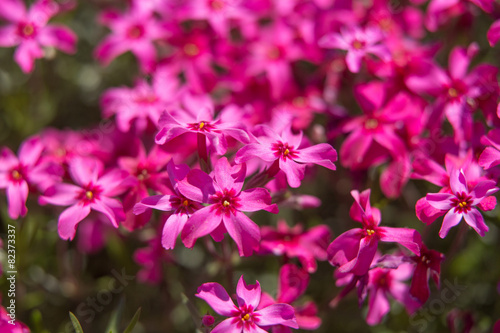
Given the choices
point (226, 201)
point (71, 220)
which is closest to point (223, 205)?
point (226, 201)

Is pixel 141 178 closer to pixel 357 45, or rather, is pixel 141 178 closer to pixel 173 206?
pixel 173 206

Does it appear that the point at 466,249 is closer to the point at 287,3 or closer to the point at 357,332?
the point at 357,332

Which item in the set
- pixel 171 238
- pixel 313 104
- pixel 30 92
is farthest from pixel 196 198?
pixel 30 92

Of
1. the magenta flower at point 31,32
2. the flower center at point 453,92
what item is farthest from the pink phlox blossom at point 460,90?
the magenta flower at point 31,32

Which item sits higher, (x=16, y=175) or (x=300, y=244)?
(x=16, y=175)

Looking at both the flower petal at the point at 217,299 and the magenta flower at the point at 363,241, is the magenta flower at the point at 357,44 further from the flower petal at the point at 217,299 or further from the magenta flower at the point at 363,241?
the flower petal at the point at 217,299

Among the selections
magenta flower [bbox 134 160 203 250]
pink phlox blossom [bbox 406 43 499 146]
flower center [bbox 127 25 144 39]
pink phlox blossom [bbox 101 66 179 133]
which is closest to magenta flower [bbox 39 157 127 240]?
magenta flower [bbox 134 160 203 250]
